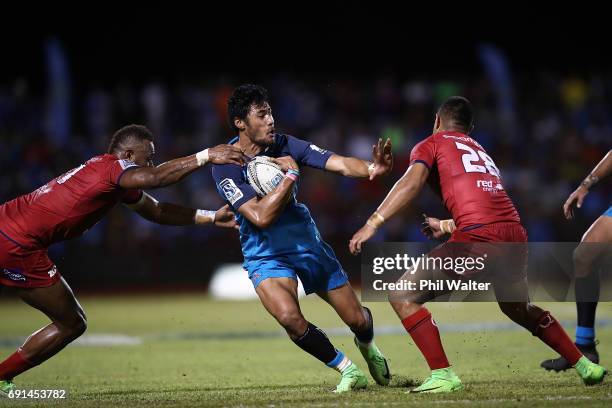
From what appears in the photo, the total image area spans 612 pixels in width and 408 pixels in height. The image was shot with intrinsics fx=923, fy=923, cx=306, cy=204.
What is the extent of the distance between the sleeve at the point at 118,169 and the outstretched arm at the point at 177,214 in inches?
34.8

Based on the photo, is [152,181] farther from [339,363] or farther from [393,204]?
[339,363]

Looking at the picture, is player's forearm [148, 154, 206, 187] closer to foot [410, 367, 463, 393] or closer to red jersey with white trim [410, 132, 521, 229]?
red jersey with white trim [410, 132, 521, 229]

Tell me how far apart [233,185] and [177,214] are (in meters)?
1.22

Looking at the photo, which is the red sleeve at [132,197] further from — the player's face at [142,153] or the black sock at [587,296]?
the black sock at [587,296]

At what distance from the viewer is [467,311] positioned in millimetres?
15242

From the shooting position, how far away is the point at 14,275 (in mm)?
7570

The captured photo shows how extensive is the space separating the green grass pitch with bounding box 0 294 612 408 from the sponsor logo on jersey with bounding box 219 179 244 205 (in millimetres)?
1584

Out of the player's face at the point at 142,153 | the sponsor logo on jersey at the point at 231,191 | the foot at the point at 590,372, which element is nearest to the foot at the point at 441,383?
the foot at the point at 590,372

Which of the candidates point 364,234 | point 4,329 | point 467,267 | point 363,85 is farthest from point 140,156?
point 363,85

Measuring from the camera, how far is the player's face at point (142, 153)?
7.92m

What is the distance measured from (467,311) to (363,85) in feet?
30.6

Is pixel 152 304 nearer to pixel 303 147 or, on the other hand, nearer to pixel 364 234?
pixel 303 147

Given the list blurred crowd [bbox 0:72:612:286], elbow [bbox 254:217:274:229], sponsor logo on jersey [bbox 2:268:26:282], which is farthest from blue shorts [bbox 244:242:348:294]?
blurred crowd [bbox 0:72:612:286]

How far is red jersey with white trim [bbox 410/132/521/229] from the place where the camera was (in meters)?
7.25
